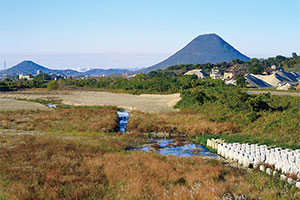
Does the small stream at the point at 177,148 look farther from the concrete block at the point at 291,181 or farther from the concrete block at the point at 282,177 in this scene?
the concrete block at the point at 291,181

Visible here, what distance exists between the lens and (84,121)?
28.8 m

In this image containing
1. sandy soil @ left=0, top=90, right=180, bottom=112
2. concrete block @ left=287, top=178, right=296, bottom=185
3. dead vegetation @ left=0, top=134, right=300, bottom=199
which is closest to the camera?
dead vegetation @ left=0, top=134, right=300, bottom=199

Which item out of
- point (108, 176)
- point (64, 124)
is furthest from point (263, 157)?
point (64, 124)

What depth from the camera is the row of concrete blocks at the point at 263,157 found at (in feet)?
41.7

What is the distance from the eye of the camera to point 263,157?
48.3 ft

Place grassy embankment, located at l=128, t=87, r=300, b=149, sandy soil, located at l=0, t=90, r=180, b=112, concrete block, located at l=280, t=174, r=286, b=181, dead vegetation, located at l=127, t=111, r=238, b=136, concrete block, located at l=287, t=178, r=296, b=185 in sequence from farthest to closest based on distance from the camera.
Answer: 1. sandy soil, located at l=0, t=90, r=180, b=112
2. dead vegetation, located at l=127, t=111, r=238, b=136
3. grassy embankment, located at l=128, t=87, r=300, b=149
4. concrete block, located at l=280, t=174, r=286, b=181
5. concrete block, located at l=287, t=178, r=296, b=185

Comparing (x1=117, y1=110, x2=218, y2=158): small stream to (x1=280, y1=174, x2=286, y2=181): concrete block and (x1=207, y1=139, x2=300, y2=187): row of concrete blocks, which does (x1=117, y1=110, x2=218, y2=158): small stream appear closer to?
(x1=207, y1=139, x2=300, y2=187): row of concrete blocks

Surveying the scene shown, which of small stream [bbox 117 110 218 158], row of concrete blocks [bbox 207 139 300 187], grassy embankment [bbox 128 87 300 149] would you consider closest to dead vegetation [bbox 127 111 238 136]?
grassy embankment [bbox 128 87 300 149]

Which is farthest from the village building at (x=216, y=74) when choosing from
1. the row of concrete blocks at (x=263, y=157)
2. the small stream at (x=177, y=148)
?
the row of concrete blocks at (x=263, y=157)

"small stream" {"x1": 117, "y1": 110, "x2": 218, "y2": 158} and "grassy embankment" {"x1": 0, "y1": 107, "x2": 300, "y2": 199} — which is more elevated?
"grassy embankment" {"x1": 0, "y1": 107, "x2": 300, "y2": 199}

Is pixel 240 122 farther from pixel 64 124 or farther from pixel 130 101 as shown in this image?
pixel 130 101

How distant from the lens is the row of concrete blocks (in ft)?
41.7

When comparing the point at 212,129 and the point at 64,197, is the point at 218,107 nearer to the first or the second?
the point at 212,129

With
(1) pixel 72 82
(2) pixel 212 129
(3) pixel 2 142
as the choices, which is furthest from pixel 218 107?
(1) pixel 72 82
